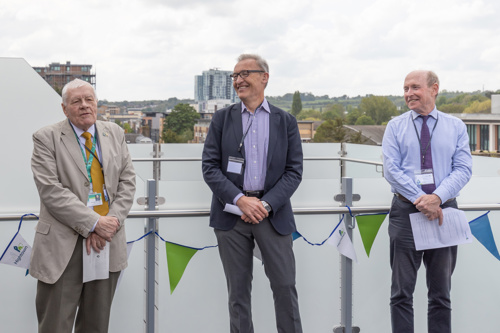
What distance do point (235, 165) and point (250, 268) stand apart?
1.53ft

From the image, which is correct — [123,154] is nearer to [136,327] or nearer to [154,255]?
[154,255]

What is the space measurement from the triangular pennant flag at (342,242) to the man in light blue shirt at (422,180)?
0.20 m

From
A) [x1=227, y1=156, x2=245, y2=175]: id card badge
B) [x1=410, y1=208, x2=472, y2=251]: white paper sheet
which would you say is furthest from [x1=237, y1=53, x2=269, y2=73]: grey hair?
[x1=410, y1=208, x2=472, y2=251]: white paper sheet

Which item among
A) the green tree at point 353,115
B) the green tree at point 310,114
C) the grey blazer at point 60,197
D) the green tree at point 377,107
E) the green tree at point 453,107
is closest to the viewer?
the grey blazer at point 60,197

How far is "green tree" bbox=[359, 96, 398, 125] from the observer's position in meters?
119

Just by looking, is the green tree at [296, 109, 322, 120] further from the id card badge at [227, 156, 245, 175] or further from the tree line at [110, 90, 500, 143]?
the id card badge at [227, 156, 245, 175]

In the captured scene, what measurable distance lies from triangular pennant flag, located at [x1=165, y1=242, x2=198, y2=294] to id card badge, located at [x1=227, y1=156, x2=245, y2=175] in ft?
1.64

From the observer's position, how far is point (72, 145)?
2381 millimetres

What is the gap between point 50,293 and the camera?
2.35 meters

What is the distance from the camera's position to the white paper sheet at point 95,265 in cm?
237

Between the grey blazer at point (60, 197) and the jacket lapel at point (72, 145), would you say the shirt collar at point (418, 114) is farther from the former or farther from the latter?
the jacket lapel at point (72, 145)

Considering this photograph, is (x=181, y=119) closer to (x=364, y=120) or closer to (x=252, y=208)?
(x=364, y=120)

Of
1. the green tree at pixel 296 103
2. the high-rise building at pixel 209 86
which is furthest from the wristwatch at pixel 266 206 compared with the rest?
the green tree at pixel 296 103

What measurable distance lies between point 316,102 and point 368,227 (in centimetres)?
11500
